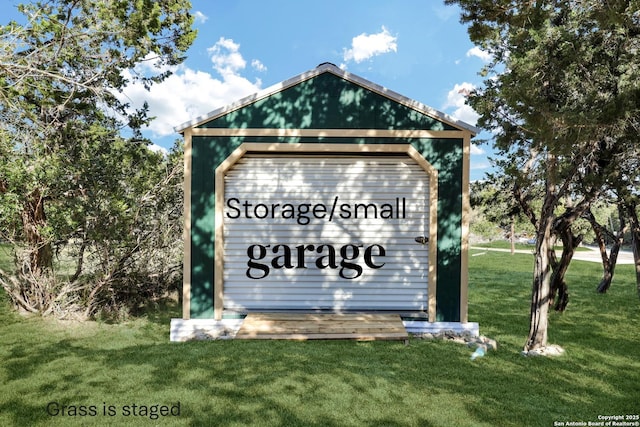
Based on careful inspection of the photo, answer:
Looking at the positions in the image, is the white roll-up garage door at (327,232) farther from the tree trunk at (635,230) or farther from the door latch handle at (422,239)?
the tree trunk at (635,230)

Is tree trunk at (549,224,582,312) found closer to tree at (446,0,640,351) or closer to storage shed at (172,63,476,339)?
tree at (446,0,640,351)

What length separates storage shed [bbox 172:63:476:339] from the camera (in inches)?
285

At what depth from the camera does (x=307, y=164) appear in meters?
7.52

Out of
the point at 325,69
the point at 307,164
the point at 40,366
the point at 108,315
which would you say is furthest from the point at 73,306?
the point at 325,69

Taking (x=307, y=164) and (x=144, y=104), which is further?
(x=144, y=104)

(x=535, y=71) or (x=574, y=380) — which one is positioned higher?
(x=535, y=71)

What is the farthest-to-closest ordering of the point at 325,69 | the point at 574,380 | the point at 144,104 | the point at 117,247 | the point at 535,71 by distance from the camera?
the point at 144,104
the point at 117,247
the point at 325,69
the point at 535,71
the point at 574,380

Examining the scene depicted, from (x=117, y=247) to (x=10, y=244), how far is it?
2.63m

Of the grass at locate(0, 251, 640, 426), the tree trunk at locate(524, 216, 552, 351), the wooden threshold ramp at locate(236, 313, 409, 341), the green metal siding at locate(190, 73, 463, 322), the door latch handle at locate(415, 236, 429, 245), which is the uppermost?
the green metal siding at locate(190, 73, 463, 322)

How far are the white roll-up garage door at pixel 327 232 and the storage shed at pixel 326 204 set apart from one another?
2cm

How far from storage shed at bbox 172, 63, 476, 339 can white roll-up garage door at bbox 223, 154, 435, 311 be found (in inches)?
0.7

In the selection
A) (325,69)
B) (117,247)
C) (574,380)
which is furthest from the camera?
(117,247)

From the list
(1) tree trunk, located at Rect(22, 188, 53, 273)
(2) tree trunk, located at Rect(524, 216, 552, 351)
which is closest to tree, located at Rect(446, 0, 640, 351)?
(2) tree trunk, located at Rect(524, 216, 552, 351)

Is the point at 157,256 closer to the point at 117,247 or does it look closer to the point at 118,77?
the point at 117,247
